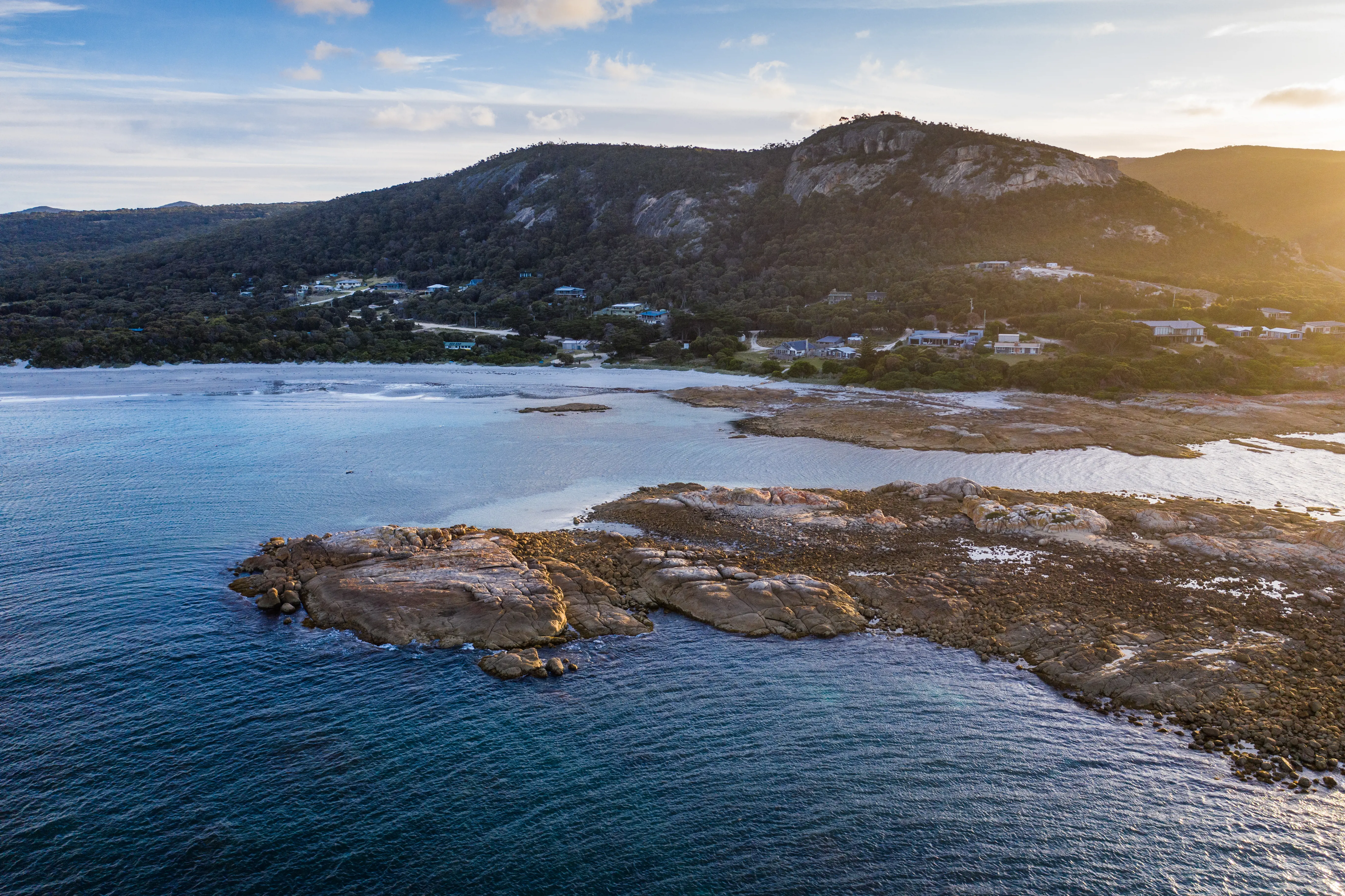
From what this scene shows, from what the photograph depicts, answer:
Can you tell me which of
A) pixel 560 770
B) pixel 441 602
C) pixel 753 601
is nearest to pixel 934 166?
pixel 753 601

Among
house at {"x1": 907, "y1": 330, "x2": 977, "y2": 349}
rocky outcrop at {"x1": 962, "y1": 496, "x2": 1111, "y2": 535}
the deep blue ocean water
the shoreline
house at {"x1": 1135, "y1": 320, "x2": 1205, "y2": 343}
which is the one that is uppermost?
house at {"x1": 1135, "y1": 320, "x2": 1205, "y2": 343}

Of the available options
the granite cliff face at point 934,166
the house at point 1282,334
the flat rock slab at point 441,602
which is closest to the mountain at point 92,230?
the granite cliff face at point 934,166

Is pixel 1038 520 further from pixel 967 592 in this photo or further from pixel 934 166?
pixel 934 166

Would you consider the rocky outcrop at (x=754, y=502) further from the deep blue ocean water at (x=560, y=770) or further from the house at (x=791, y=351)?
the house at (x=791, y=351)

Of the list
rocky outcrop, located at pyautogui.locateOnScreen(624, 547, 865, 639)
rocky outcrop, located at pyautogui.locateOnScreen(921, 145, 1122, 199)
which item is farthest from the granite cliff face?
rocky outcrop, located at pyautogui.locateOnScreen(624, 547, 865, 639)

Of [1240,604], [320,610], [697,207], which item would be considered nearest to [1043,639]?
[1240,604]

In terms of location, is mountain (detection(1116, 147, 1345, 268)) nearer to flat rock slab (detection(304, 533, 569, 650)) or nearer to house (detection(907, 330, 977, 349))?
house (detection(907, 330, 977, 349))
